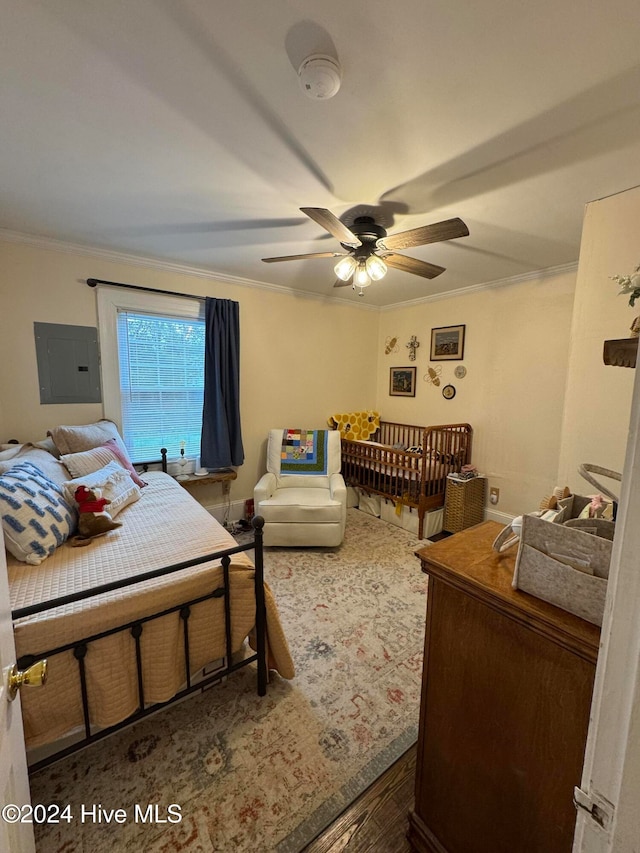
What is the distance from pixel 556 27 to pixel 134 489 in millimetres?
2751

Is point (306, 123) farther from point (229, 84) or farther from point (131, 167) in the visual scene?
point (131, 167)

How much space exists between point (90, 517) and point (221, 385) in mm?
1790

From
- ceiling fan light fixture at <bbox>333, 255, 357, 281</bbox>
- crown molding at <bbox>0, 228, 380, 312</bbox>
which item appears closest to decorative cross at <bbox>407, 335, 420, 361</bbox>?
crown molding at <bbox>0, 228, 380, 312</bbox>

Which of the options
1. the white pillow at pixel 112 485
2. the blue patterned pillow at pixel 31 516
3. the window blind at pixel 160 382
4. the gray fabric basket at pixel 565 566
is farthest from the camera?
the window blind at pixel 160 382

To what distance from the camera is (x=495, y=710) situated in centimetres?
85

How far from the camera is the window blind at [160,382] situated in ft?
9.75

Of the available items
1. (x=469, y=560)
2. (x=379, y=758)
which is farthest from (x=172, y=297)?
(x=379, y=758)

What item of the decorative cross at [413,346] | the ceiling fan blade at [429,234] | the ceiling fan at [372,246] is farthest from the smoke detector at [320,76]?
the decorative cross at [413,346]

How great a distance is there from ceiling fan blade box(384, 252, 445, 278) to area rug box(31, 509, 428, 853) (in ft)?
7.30

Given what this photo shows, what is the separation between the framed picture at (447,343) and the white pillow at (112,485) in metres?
3.24

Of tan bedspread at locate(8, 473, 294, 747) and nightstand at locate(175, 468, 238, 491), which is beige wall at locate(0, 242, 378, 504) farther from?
tan bedspread at locate(8, 473, 294, 747)

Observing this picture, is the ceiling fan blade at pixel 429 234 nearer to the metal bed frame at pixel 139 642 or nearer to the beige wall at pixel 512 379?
the metal bed frame at pixel 139 642

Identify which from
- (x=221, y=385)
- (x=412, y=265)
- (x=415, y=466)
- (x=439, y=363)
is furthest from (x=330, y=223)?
(x=439, y=363)

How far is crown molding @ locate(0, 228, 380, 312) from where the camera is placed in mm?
2436
